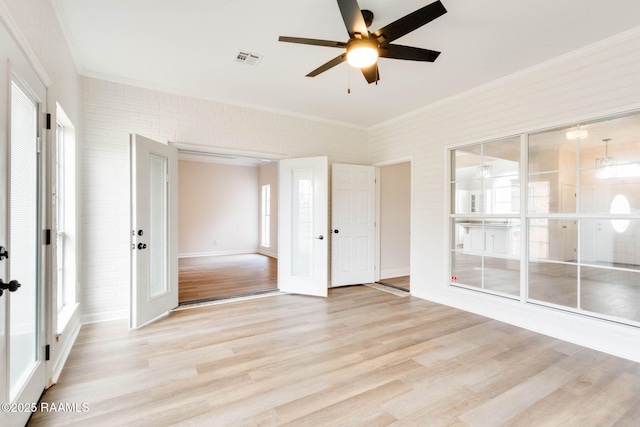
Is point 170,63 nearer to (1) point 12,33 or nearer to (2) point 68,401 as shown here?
(1) point 12,33

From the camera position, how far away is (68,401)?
2.08 meters

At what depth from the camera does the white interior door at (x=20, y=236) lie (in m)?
1.52

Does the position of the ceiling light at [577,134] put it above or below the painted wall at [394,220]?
above

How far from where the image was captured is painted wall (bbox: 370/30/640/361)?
2.81 m

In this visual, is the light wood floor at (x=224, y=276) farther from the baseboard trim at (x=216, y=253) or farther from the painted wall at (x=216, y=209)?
the painted wall at (x=216, y=209)

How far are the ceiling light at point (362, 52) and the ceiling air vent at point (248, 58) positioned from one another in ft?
4.32

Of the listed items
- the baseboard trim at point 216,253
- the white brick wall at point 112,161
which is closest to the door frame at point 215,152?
the white brick wall at point 112,161

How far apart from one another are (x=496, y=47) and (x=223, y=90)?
→ 10.8ft

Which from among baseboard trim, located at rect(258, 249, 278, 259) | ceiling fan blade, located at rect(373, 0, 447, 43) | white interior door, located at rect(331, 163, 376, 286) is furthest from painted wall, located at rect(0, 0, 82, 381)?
baseboard trim, located at rect(258, 249, 278, 259)

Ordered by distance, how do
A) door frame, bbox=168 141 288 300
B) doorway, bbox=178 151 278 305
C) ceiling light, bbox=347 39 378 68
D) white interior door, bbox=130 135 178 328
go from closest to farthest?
ceiling light, bbox=347 39 378 68 < white interior door, bbox=130 135 178 328 < door frame, bbox=168 141 288 300 < doorway, bbox=178 151 278 305

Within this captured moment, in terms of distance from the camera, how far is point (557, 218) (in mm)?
3309

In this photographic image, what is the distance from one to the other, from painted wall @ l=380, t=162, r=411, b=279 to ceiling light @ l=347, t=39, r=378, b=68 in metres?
3.57

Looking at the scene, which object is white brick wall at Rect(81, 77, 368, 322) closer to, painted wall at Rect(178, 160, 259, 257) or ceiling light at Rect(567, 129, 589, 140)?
ceiling light at Rect(567, 129, 589, 140)

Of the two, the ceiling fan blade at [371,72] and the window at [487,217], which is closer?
the ceiling fan blade at [371,72]
